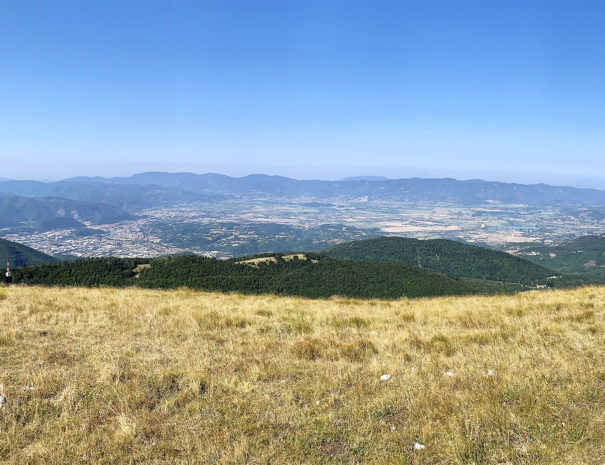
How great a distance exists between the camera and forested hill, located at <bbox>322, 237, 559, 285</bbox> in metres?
146

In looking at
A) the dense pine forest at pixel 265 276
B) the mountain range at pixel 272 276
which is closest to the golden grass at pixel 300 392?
the mountain range at pixel 272 276

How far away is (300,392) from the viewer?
5496 millimetres

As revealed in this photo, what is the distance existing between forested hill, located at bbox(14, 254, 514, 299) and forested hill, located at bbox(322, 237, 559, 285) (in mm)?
54271

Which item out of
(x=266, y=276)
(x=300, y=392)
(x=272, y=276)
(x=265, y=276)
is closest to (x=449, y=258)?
(x=272, y=276)

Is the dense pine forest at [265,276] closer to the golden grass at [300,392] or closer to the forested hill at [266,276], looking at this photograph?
the forested hill at [266,276]

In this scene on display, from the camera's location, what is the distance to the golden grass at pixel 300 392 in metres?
4.00

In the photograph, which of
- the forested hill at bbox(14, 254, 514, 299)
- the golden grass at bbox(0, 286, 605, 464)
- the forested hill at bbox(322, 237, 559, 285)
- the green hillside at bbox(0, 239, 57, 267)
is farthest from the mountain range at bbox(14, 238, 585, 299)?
the green hillside at bbox(0, 239, 57, 267)

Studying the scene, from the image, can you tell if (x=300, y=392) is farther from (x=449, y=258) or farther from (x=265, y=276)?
(x=449, y=258)

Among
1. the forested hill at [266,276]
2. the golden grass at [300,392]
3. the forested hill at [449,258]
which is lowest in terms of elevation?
the forested hill at [449,258]

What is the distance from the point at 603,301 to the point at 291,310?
11.4m

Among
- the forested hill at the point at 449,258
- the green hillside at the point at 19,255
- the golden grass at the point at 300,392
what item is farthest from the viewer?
the forested hill at the point at 449,258

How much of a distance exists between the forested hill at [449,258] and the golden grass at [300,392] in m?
137

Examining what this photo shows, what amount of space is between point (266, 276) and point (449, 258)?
126409mm

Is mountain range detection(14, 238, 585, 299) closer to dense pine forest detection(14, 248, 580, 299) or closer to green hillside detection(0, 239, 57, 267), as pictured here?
dense pine forest detection(14, 248, 580, 299)
